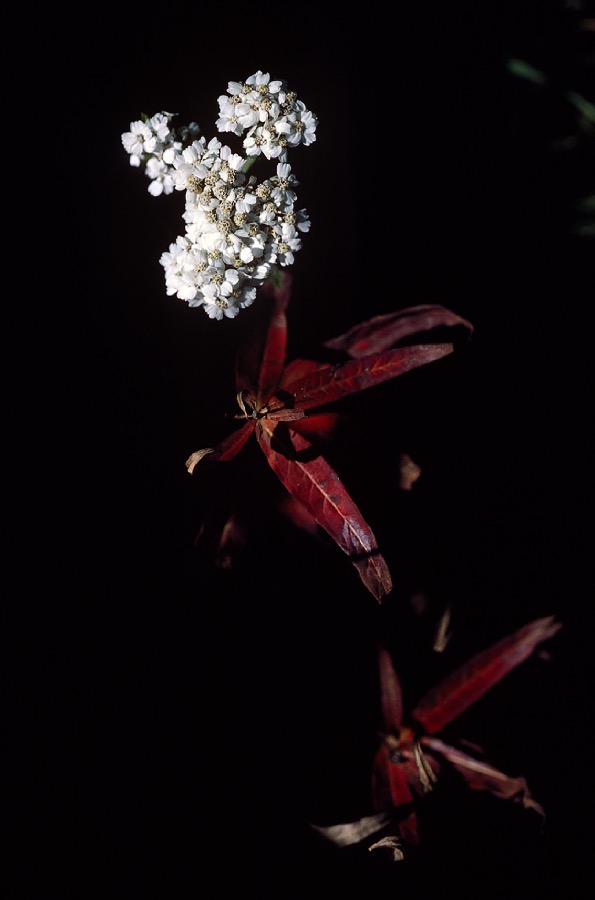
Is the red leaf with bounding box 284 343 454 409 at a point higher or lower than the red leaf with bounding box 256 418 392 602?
higher

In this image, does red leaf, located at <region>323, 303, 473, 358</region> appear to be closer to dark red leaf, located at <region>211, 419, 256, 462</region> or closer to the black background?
the black background

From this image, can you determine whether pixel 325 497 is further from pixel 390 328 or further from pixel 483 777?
pixel 483 777

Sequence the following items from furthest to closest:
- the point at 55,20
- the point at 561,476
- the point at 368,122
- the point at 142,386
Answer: the point at 561,476 < the point at 368,122 < the point at 142,386 < the point at 55,20

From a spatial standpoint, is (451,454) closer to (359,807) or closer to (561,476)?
(561,476)

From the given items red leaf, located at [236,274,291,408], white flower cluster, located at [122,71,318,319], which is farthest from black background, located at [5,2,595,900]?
white flower cluster, located at [122,71,318,319]

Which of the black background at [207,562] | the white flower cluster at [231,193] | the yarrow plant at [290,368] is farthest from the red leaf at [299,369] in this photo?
the white flower cluster at [231,193]

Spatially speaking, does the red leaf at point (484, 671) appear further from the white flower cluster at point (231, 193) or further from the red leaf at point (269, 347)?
the white flower cluster at point (231, 193)

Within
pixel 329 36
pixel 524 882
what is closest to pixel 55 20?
pixel 329 36
